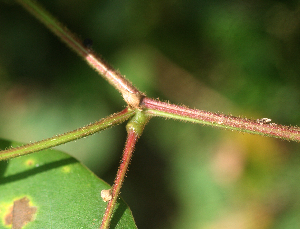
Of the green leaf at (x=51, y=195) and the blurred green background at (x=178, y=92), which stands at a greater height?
the blurred green background at (x=178, y=92)

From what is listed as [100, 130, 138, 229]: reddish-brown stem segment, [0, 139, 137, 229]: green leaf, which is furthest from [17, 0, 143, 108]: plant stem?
[0, 139, 137, 229]: green leaf

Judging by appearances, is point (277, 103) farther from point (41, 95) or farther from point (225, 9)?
point (41, 95)

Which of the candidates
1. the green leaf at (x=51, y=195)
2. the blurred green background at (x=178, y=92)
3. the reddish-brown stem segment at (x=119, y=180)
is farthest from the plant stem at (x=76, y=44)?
the blurred green background at (x=178, y=92)

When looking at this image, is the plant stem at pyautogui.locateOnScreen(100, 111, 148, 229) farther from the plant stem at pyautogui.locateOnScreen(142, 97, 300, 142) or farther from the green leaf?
the plant stem at pyautogui.locateOnScreen(142, 97, 300, 142)

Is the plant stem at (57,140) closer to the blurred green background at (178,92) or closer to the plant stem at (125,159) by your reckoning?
the plant stem at (125,159)

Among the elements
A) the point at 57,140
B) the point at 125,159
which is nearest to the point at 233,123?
the point at 125,159

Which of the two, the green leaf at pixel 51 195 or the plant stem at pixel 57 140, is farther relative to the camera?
the green leaf at pixel 51 195

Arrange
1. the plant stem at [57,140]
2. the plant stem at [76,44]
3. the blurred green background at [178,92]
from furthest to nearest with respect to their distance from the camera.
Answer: the blurred green background at [178,92], the plant stem at [76,44], the plant stem at [57,140]

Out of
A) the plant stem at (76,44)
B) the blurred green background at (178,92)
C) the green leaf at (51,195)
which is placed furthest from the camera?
the blurred green background at (178,92)
